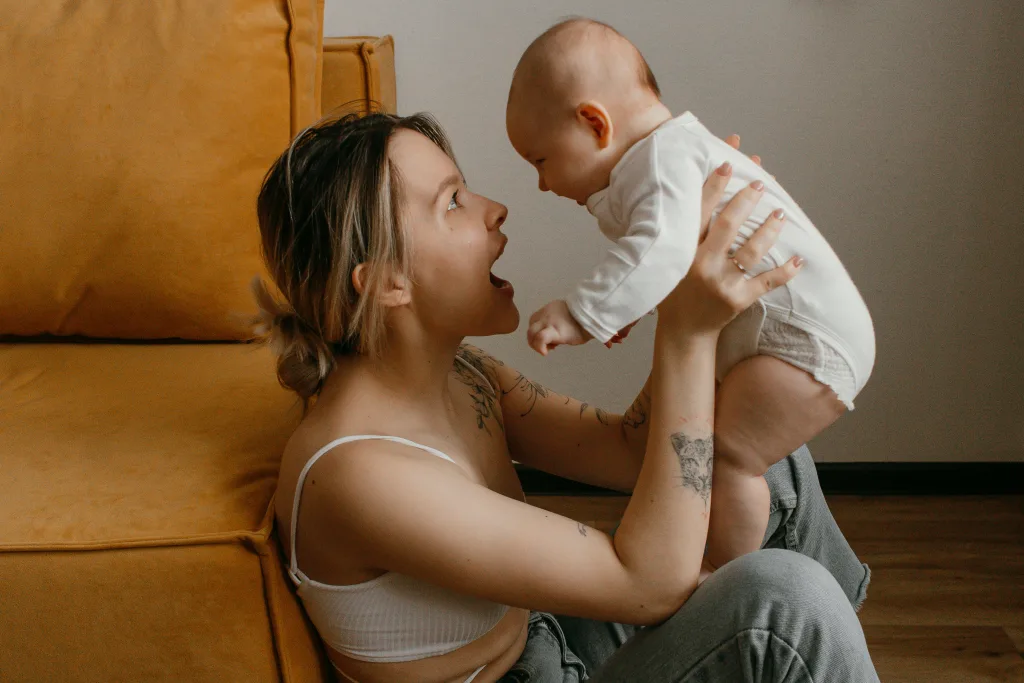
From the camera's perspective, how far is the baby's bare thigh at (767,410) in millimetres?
979

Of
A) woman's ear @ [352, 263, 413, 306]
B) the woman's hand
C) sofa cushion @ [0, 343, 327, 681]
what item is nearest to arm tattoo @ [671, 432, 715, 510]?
the woman's hand

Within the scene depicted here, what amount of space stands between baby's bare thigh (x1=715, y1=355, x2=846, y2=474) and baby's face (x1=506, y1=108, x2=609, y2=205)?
0.27 m

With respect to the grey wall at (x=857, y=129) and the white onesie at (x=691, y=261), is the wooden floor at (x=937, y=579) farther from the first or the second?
the white onesie at (x=691, y=261)

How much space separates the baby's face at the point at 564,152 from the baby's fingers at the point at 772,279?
0.22 metres

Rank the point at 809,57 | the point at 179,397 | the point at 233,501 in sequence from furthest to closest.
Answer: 1. the point at 809,57
2. the point at 179,397
3. the point at 233,501

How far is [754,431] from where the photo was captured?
1.00 meters

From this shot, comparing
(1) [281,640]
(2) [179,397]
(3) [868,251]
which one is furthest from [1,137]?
(3) [868,251]

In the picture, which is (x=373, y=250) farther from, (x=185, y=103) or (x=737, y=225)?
(x=185, y=103)

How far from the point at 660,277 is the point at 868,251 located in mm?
1160

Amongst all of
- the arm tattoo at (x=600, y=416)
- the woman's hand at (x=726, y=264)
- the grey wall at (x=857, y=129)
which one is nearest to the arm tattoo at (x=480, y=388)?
the arm tattoo at (x=600, y=416)

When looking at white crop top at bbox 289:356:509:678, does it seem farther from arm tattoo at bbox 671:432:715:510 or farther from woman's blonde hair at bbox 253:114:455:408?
arm tattoo at bbox 671:432:715:510

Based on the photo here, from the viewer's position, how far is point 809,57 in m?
1.76

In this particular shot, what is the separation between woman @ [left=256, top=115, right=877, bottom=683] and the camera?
866 millimetres

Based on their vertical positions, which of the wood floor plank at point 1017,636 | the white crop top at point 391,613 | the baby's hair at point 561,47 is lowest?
the wood floor plank at point 1017,636
